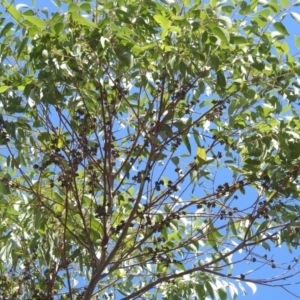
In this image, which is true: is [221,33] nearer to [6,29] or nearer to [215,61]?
[215,61]

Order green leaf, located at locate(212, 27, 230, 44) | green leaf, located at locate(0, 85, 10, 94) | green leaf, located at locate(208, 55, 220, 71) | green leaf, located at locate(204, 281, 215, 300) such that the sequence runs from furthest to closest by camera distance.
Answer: green leaf, located at locate(204, 281, 215, 300)
green leaf, located at locate(0, 85, 10, 94)
green leaf, located at locate(208, 55, 220, 71)
green leaf, located at locate(212, 27, 230, 44)

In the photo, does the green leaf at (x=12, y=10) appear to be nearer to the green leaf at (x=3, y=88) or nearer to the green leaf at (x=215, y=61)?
the green leaf at (x=3, y=88)

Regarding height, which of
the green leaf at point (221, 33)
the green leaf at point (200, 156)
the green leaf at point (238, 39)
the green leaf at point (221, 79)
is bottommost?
the green leaf at point (200, 156)

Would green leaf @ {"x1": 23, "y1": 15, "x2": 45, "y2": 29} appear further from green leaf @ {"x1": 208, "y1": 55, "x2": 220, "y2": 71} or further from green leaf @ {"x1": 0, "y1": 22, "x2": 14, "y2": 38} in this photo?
green leaf @ {"x1": 208, "y1": 55, "x2": 220, "y2": 71}

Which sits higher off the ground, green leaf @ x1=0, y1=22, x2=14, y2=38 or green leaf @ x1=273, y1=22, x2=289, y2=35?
green leaf @ x1=273, y1=22, x2=289, y2=35

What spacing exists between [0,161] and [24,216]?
16.2 inches

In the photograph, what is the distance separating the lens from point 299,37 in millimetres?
2977

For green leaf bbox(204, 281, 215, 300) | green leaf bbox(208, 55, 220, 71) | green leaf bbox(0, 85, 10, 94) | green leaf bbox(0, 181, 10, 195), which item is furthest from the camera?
green leaf bbox(204, 281, 215, 300)

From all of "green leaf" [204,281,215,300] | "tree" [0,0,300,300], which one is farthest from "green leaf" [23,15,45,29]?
"green leaf" [204,281,215,300]

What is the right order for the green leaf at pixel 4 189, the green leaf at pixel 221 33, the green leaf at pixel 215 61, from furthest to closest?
the green leaf at pixel 4 189 → the green leaf at pixel 215 61 → the green leaf at pixel 221 33

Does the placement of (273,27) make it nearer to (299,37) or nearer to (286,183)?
(299,37)

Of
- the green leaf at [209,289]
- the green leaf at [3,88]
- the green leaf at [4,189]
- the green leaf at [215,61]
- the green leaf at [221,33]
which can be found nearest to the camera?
the green leaf at [221,33]

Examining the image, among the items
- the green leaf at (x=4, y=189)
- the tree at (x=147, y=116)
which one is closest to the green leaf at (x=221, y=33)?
the tree at (x=147, y=116)

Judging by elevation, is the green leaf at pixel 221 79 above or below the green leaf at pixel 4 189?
above
